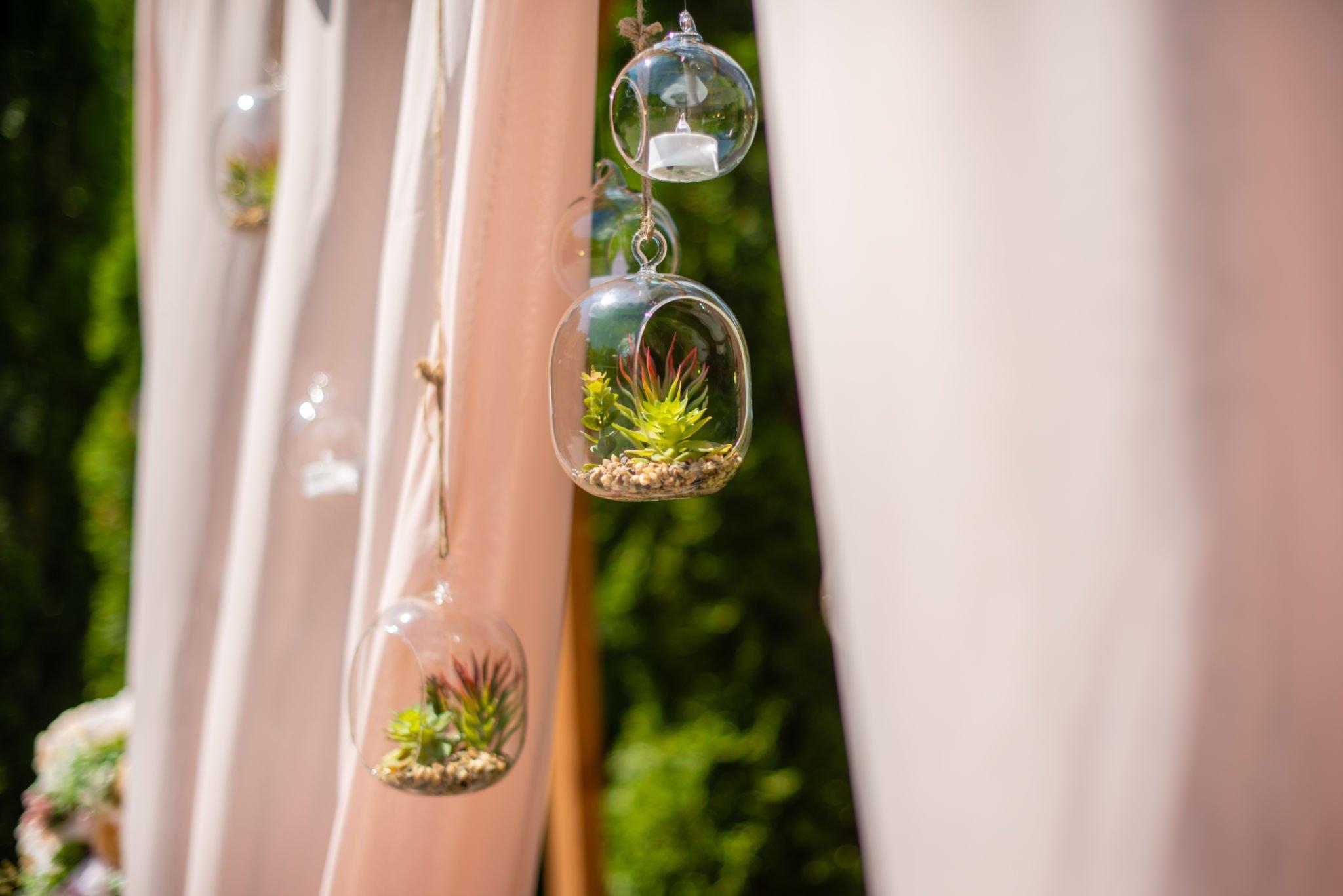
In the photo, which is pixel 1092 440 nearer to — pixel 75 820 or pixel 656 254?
pixel 656 254

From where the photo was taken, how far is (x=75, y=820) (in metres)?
1.40

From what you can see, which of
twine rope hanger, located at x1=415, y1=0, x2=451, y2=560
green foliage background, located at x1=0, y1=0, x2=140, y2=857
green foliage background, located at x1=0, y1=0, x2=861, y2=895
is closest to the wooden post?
green foliage background, located at x1=0, y1=0, x2=861, y2=895

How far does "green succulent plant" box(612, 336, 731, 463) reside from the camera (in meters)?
0.66

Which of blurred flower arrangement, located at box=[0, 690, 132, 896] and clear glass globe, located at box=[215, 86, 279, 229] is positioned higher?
clear glass globe, located at box=[215, 86, 279, 229]

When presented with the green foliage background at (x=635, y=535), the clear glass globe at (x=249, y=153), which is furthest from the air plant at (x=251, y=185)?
the green foliage background at (x=635, y=535)

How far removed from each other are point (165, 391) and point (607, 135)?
774mm

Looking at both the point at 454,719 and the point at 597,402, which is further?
the point at 454,719

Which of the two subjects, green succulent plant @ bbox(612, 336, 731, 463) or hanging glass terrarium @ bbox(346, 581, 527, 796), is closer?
green succulent plant @ bbox(612, 336, 731, 463)

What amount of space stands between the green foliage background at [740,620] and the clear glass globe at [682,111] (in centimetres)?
133

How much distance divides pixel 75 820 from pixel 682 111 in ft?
4.45

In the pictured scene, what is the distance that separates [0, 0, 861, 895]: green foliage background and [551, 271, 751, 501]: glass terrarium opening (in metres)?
1.36

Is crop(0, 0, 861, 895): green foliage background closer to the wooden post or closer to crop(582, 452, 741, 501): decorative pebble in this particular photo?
the wooden post

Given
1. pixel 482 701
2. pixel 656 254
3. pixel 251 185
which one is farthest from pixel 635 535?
pixel 656 254

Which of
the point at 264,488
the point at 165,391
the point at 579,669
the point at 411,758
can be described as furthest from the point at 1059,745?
the point at 165,391
